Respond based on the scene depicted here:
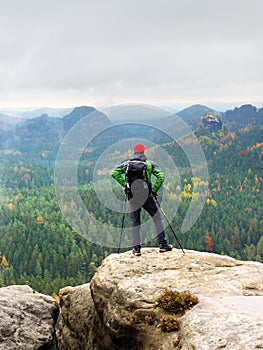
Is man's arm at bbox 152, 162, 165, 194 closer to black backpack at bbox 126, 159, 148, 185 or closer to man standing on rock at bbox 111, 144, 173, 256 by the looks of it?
man standing on rock at bbox 111, 144, 173, 256

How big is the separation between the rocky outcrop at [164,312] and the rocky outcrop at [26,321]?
4.99ft

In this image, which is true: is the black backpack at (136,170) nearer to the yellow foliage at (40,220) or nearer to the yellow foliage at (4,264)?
the yellow foliage at (4,264)

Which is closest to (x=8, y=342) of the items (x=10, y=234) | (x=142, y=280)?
(x=142, y=280)

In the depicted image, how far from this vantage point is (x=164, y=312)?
12.5 m

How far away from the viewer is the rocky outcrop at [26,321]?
643 inches

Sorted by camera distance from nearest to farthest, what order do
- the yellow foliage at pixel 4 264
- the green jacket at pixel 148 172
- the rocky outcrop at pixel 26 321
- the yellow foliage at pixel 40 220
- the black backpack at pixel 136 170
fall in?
the rocky outcrop at pixel 26 321, the black backpack at pixel 136 170, the green jacket at pixel 148 172, the yellow foliage at pixel 4 264, the yellow foliage at pixel 40 220

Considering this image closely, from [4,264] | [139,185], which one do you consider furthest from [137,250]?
[4,264]

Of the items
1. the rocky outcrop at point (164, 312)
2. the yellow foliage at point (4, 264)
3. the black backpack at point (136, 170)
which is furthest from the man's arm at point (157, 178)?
the yellow foliage at point (4, 264)

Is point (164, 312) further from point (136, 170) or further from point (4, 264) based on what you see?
point (4, 264)

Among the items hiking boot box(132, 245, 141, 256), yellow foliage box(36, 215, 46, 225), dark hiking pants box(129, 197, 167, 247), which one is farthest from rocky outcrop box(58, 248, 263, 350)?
yellow foliage box(36, 215, 46, 225)

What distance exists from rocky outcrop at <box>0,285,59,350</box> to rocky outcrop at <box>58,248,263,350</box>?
1.52 meters

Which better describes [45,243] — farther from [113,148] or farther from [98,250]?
[113,148]

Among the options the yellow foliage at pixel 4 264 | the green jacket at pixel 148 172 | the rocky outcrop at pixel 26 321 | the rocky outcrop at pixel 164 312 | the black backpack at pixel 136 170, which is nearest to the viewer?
the rocky outcrop at pixel 164 312

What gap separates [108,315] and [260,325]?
6255 mm
